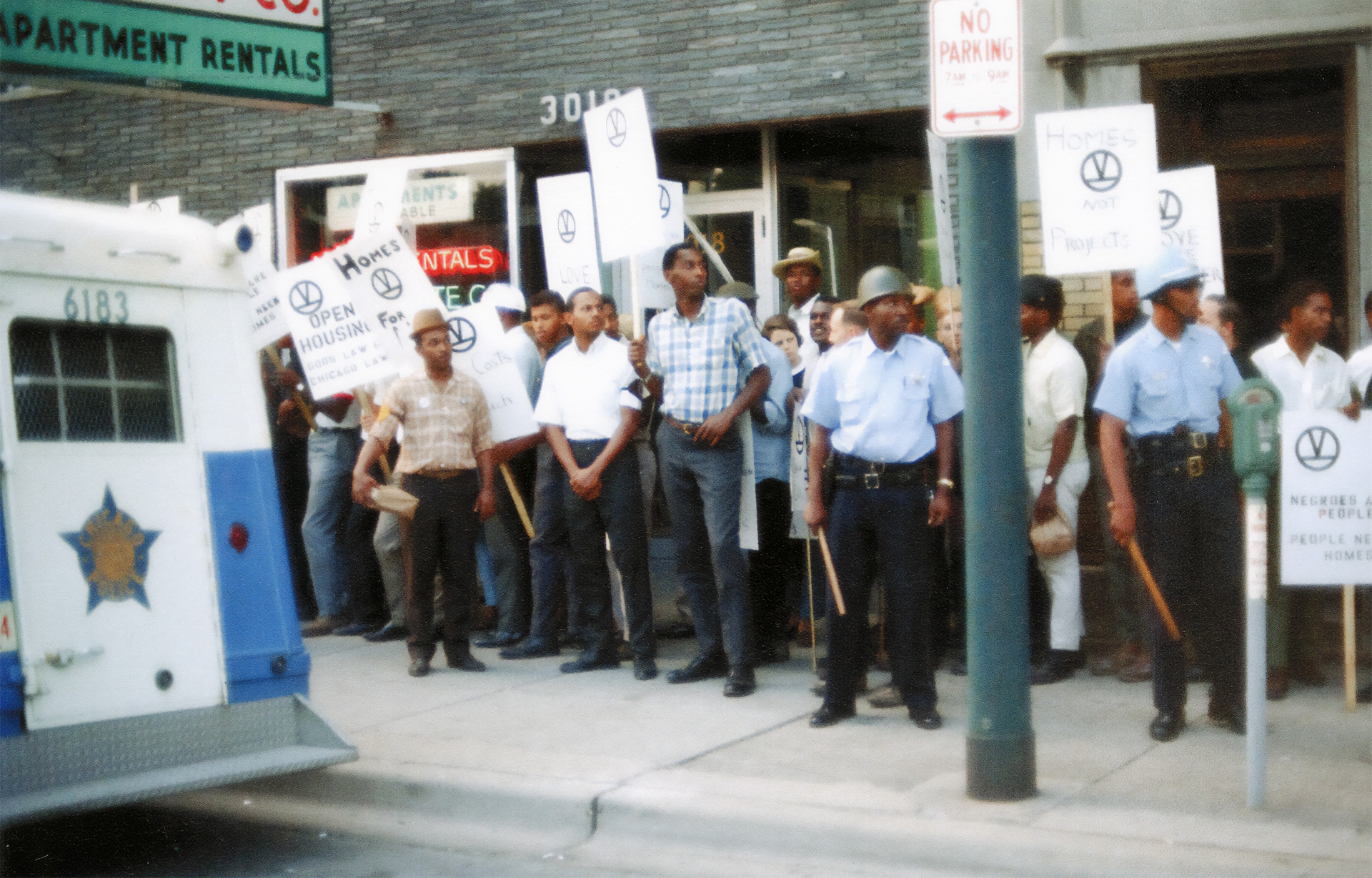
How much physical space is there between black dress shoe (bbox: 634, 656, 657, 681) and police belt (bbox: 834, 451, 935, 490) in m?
1.85

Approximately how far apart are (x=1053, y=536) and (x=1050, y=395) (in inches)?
28.1

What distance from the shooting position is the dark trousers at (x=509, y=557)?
9516 millimetres

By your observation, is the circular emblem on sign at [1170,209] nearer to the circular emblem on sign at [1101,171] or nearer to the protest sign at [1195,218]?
the protest sign at [1195,218]

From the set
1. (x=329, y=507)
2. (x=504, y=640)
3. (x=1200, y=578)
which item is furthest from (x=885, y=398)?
(x=329, y=507)

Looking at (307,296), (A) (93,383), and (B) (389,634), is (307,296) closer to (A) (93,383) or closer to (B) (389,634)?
(B) (389,634)

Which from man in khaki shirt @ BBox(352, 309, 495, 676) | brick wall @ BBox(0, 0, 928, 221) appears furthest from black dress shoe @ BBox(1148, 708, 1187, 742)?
brick wall @ BBox(0, 0, 928, 221)

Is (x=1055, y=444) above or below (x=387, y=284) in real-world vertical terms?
below

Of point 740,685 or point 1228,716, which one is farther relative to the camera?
point 740,685

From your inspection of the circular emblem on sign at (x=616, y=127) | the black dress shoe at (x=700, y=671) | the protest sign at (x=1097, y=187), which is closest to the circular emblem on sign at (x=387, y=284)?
the circular emblem on sign at (x=616, y=127)

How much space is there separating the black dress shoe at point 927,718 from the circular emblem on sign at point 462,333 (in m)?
3.53

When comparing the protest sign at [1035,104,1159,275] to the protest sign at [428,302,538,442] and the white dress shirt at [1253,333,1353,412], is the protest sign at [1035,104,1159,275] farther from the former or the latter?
the protest sign at [428,302,538,442]

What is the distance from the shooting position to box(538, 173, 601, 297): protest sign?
9297 millimetres

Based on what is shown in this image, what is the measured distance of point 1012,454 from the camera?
5.62 m

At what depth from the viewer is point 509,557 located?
9531 millimetres
